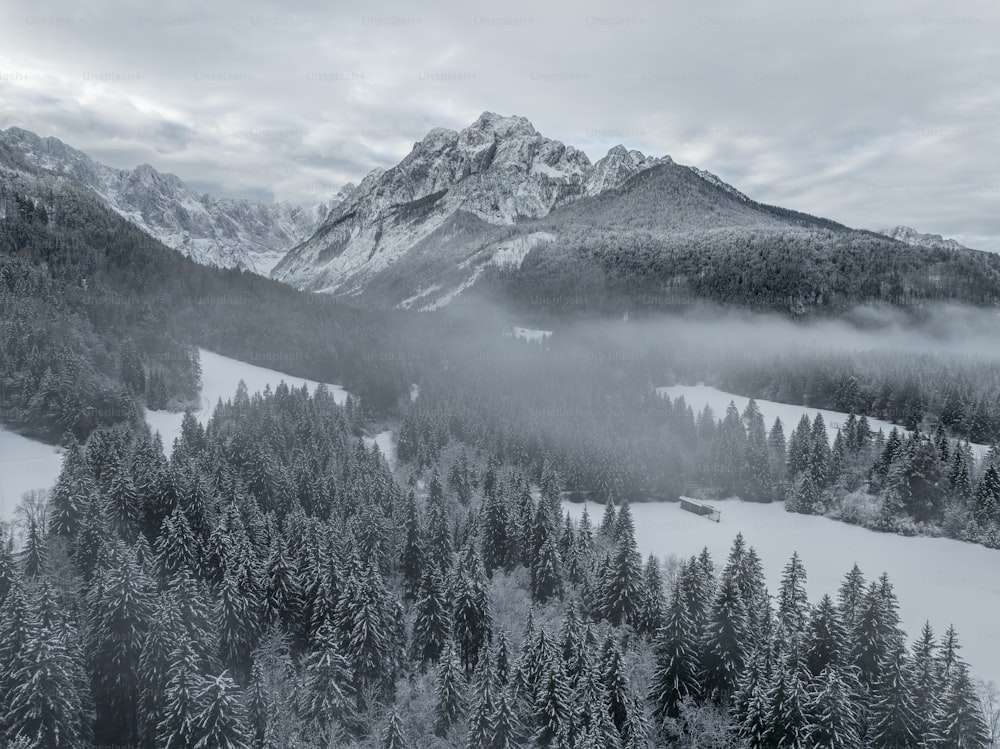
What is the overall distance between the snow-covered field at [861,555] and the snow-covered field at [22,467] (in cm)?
7596

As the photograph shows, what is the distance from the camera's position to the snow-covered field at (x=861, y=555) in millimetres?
63000

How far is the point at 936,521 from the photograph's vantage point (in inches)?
3381

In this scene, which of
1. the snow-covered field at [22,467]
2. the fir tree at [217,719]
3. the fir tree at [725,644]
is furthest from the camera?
the snow-covered field at [22,467]

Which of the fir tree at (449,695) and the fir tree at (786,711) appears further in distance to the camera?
the fir tree at (449,695)

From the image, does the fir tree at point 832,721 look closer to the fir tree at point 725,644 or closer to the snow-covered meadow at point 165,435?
the fir tree at point 725,644

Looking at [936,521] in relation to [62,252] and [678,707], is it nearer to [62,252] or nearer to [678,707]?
[678,707]

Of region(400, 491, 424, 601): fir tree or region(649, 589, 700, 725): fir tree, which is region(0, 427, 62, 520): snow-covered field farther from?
region(649, 589, 700, 725): fir tree

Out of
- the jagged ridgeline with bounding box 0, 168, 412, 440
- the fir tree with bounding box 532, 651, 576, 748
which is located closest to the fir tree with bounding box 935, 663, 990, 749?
the fir tree with bounding box 532, 651, 576, 748

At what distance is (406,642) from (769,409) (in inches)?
4907

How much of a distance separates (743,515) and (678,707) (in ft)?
183

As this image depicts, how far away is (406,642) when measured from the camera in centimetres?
5456

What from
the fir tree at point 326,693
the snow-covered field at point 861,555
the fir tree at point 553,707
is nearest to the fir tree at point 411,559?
the fir tree at point 326,693

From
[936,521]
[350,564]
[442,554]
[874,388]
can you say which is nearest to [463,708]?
[350,564]

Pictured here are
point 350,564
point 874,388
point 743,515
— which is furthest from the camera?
point 874,388
